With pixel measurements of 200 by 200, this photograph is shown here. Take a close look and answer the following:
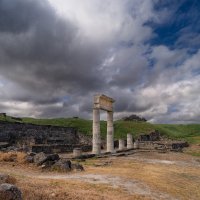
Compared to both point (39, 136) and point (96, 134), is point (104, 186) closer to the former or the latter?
point (96, 134)

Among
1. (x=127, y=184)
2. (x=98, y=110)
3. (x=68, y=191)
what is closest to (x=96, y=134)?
(x=98, y=110)

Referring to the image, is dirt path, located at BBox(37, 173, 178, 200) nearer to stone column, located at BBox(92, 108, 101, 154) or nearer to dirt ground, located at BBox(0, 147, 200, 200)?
dirt ground, located at BBox(0, 147, 200, 200)

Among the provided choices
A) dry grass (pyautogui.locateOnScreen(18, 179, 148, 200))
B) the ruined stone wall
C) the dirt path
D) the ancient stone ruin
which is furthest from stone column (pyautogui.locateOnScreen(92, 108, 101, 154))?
dry grass (pyautogui.locateOnScreen(18, 179, 148, 200))

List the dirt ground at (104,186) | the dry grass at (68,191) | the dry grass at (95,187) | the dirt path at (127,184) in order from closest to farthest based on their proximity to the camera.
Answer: the dry grass at (68,191), the dry grass at (95,187), the dirt ground at (104,186), the dirt path at (127,184)

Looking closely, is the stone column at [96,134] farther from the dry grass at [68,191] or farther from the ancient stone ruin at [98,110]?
the dry grass at [68,191]

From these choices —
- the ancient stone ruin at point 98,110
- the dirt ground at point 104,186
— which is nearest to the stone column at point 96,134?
the ancient stone ruin at point 98,110

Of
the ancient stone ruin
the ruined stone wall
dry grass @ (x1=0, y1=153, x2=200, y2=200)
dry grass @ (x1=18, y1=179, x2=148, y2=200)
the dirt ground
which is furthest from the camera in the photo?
the ruined stone wall

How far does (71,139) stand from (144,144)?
14.5 meters

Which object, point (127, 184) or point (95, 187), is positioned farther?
point (127, 184)

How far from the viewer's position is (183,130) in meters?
121

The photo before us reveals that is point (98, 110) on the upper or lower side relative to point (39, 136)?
upper

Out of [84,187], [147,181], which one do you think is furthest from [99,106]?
[84,187]

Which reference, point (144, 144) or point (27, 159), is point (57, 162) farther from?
point (144, 144)

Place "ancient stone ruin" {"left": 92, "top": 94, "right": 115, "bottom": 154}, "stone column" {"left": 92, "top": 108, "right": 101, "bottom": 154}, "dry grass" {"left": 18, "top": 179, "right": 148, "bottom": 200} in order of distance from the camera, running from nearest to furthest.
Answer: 1. "dry grass" {"left": 18, "top": 179, "right": 148, "bottom": 200}
2. "ancient stone ruin" {"left": 92, "top": 94, "right": 115, "bottom": 154}
3. "stone column" {"left": 92, "top": 108, "right": 101, "bottom": 154}
